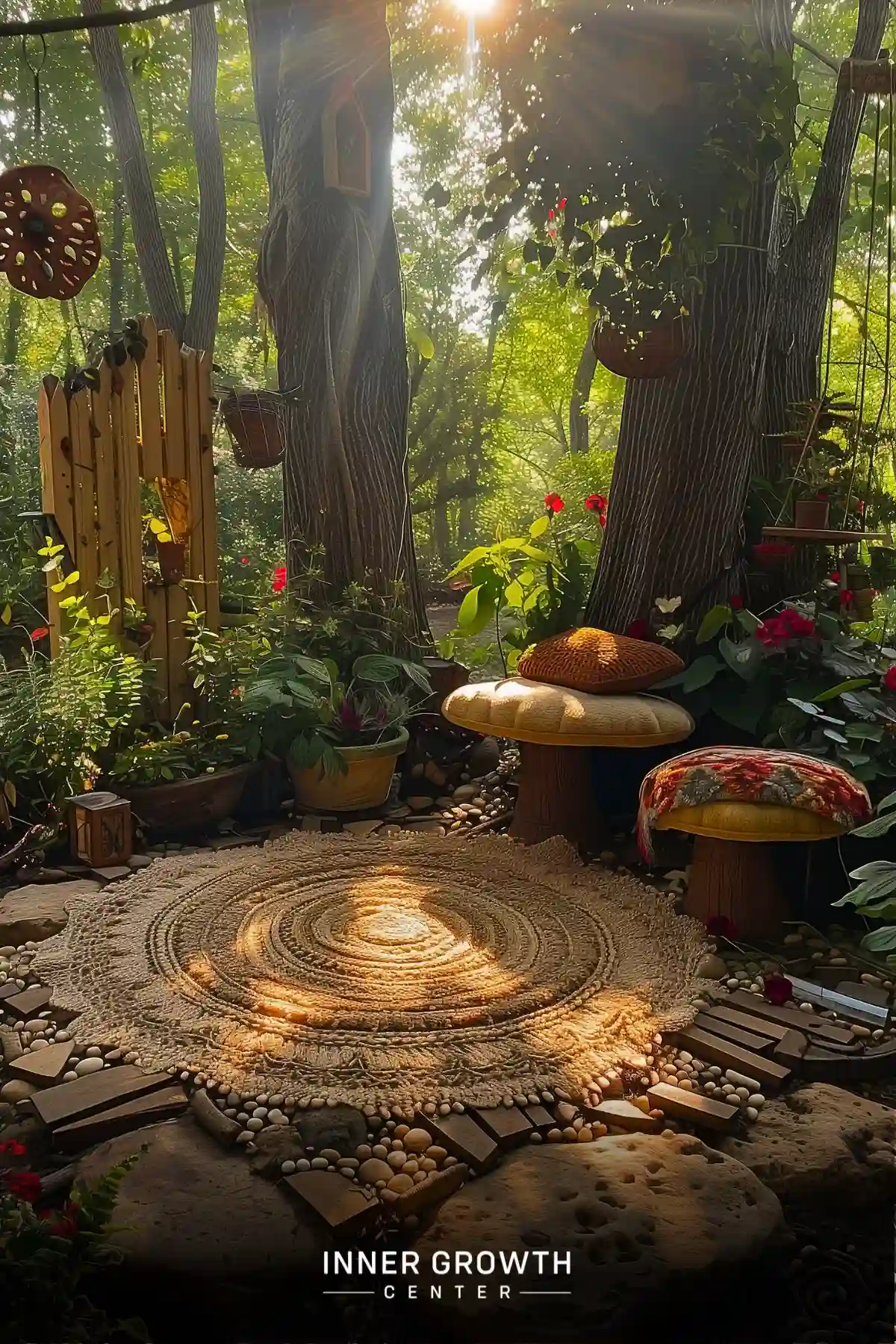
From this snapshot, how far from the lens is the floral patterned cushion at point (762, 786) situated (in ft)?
10.4

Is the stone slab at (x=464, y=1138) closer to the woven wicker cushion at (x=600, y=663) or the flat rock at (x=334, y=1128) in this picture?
the flat rock at (x=334, y=1128)

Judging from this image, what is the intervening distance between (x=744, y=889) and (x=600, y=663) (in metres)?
1.13

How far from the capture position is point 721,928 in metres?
3.39

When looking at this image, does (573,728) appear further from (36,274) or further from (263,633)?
(36,274)

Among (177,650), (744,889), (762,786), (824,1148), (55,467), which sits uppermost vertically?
(55,467)

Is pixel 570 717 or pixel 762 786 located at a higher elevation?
pixel 570 717

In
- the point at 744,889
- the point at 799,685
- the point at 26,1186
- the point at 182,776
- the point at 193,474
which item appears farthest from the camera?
the point at 193,474

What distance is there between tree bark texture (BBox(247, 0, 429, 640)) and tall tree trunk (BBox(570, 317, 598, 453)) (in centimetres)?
964

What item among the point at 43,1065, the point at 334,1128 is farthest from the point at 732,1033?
the point at 43,1065

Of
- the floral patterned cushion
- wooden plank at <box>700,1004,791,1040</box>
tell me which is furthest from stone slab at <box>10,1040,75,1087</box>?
the floral patterned cushion

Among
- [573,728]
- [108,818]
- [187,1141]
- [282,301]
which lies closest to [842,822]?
[573,728]

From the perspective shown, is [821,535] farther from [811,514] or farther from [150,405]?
[150,405]

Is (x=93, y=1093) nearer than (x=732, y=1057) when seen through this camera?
Yes

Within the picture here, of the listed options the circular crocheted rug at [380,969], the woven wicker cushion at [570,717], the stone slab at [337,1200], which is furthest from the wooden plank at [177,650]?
the stone slab at [337,1200]
